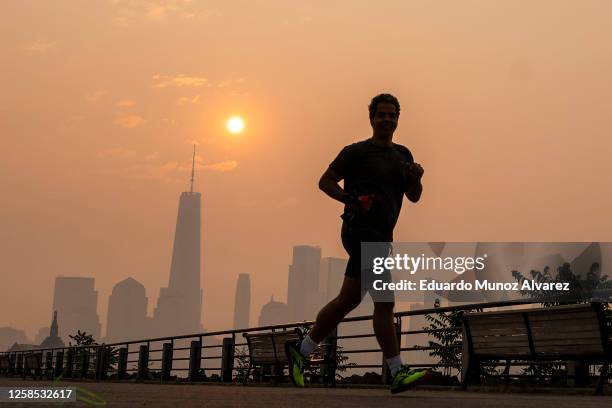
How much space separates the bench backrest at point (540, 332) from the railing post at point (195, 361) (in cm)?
795

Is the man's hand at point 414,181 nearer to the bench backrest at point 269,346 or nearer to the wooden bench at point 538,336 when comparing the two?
the wooden bench at point 538,336

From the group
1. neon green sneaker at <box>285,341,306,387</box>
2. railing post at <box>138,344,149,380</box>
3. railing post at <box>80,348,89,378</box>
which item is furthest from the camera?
railing post at <box>80,348,89,378</box>

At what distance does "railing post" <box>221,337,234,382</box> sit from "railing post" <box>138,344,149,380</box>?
13.9 ft

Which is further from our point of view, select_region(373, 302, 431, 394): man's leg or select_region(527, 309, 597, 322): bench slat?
select_region(527, 309, 597, 322): bench slat

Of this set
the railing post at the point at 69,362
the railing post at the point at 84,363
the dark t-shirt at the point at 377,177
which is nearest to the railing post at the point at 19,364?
the railing post at the point at 69,362

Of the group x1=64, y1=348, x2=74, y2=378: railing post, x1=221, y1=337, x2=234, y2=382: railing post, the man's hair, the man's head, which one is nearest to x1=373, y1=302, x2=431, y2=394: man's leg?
the man's head

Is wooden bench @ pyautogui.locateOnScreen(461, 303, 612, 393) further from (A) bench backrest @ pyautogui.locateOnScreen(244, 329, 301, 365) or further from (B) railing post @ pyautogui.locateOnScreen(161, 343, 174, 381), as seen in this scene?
(B) railing post @ pyautogui.locateOnScreen(161, 343, 174, 381)

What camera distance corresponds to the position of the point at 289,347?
7.00 metres

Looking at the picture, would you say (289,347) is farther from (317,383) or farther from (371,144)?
(317,383)

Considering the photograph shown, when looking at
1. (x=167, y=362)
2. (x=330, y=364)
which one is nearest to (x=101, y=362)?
(x=167, y=362)

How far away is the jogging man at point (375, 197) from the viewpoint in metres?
6.31

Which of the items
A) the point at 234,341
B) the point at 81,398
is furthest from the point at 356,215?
the point at 234,341

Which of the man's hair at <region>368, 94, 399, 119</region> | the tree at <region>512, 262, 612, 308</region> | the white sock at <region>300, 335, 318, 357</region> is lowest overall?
the white sock at <region>300, 335, 318, 357</region>

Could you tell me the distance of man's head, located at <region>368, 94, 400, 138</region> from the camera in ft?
21.3
